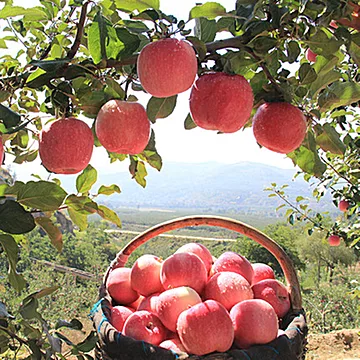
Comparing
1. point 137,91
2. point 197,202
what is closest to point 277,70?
point 137,91

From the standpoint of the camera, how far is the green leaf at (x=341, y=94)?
0.60m

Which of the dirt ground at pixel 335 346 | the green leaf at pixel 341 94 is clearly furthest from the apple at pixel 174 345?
the dirt ground at pixel 335 346

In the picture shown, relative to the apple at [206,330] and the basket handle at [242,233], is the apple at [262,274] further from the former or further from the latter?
the apple at [206,330]

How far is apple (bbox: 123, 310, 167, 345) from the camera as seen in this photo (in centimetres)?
94

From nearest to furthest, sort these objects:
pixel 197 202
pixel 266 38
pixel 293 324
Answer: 1. pixel 266 38
2. pixel 293 324
3. pixel 197 202

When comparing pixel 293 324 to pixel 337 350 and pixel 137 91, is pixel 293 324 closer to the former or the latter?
pixel 137 91

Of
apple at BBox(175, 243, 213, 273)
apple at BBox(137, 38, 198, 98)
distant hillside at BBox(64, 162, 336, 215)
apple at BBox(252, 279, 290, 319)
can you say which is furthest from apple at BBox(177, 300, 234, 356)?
distant hillside at BBox(64, 162, 336, 215)

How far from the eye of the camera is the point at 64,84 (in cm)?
57

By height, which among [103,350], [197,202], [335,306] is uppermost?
[103,350]

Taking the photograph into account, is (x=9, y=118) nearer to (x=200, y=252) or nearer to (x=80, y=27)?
(x=80, y=27)

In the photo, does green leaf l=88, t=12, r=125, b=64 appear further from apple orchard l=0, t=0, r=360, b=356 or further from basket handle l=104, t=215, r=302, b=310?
basket handle l=104, t=215, r=302, b=310

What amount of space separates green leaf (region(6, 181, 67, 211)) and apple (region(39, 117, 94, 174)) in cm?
6

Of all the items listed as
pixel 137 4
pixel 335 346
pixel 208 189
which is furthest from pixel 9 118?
pixel 208 189

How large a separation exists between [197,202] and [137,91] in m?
11.9
